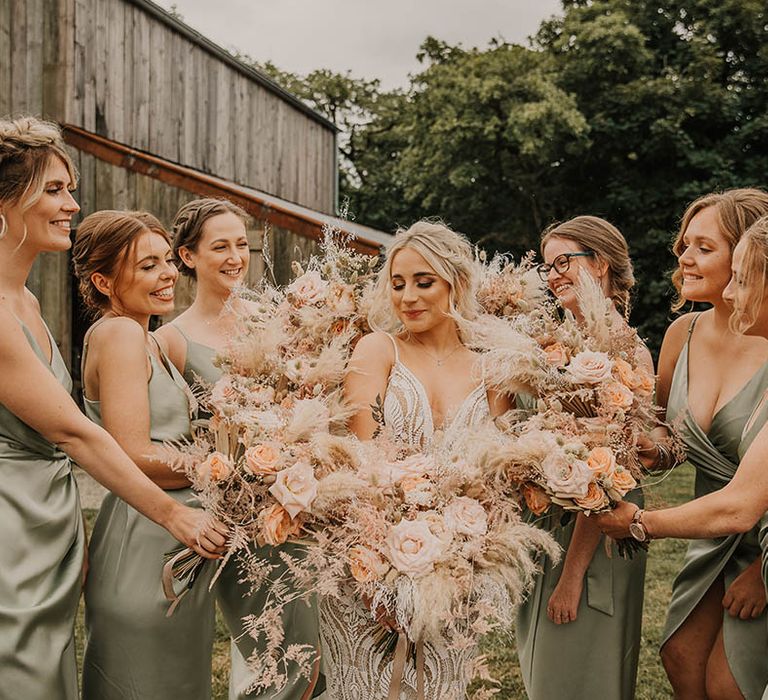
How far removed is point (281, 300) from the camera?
141 inches

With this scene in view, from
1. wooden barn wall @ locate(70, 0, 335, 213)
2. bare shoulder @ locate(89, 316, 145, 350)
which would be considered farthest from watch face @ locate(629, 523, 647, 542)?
wooden barn wall @ locate(70, 0, 335, 213)

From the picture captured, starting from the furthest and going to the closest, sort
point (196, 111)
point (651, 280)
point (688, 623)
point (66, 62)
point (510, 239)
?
point (510, 239) < point (651, 280) < point (196, 111) < point (66, 62) < point (688, 623)

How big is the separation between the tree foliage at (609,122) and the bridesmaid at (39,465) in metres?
19.5

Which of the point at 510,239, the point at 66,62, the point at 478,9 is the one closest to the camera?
the point at 66,62

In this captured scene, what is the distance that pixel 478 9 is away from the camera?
28.7 m

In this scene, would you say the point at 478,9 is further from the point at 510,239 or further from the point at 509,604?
the point at 509,604

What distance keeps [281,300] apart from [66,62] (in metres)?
8.93

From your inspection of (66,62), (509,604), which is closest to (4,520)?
(509,604)

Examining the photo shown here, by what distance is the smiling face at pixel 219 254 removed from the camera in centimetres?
387

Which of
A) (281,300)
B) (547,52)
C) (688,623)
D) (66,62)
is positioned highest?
(547,52)

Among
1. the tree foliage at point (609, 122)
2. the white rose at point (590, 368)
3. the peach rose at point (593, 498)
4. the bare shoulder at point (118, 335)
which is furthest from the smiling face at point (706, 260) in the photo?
the tree foliage at point (609, 122)

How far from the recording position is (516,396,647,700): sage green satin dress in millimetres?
3467

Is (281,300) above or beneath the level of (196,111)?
beneath

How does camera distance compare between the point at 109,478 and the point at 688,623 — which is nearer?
the point at 109,478
